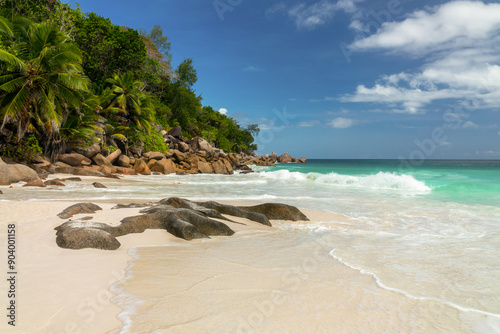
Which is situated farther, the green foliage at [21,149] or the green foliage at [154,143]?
the green foliage at [154,143]

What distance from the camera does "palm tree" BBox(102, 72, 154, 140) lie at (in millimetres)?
29562

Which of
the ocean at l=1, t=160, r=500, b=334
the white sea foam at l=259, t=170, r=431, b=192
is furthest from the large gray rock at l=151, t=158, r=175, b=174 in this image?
the ocean at l=1, t=160, r=500, b=334

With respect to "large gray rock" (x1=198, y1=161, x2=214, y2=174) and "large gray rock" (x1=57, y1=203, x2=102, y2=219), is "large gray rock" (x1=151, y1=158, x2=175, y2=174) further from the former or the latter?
"large gray rock" (x1=57, y1=203, x2=102, y2=219)

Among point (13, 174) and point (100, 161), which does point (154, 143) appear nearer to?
point (100, 161)

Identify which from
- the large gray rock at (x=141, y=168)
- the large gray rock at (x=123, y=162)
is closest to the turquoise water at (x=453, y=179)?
the large gray rock at (x=141, y=168)

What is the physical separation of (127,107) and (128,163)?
7.17 m

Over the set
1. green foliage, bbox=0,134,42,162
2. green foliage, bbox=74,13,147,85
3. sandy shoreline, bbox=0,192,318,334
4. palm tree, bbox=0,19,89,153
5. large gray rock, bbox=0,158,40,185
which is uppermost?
green foliage, bbox=74,13,147,85

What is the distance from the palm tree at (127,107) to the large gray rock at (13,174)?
15.6 meters

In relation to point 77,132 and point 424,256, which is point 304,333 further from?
point 77,132

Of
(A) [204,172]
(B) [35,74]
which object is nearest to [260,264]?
(B) [35,74]

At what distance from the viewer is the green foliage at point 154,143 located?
34.0 meters

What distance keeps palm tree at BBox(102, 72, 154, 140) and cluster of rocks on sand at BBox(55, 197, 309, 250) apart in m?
24.8

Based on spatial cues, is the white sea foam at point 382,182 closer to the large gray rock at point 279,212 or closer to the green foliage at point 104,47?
the large gray rock at point 279,212

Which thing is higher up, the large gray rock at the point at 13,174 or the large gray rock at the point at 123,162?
the large gray rock at the point at 123,162
